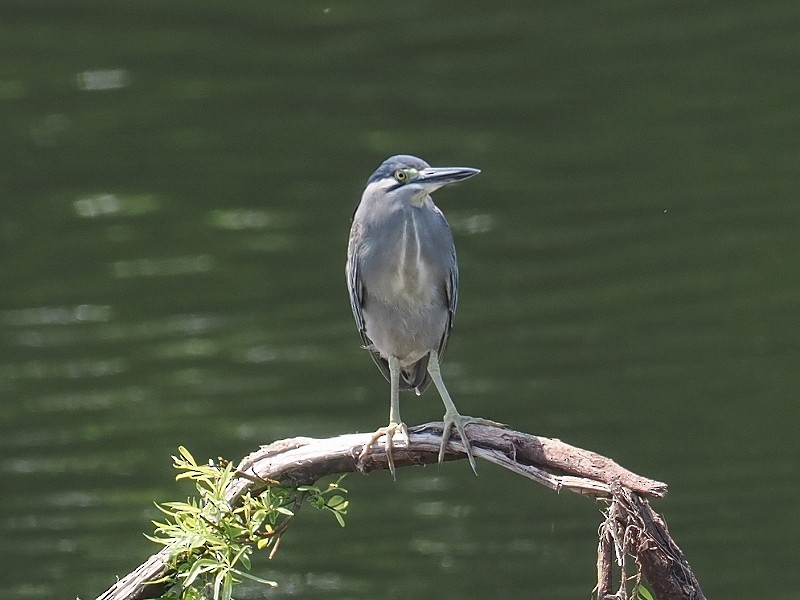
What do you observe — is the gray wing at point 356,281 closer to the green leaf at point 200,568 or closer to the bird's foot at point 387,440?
the bird's foot at point 387,440

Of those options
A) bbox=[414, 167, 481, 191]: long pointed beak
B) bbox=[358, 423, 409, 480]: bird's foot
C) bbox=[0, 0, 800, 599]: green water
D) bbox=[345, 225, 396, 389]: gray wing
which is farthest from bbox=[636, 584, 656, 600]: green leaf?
bbox=[0, 0, 800, 599]: green water

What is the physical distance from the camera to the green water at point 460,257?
6906mm

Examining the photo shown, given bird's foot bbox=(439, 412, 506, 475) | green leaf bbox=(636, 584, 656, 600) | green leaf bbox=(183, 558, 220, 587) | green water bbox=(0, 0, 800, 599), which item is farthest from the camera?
green water bbox=(0, 0, 800, 599)

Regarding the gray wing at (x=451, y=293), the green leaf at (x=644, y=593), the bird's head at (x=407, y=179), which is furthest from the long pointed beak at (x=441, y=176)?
the green leaf at (x=644, y=593)

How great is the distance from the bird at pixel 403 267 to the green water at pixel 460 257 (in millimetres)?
2932

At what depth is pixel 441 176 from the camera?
3.66 metres

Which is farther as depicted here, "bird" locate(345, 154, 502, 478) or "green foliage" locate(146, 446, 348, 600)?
"bird" locate(345, 154, 502, 478)

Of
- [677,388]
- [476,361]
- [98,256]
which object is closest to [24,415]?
[98,256]

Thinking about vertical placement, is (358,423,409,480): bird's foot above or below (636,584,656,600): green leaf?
above

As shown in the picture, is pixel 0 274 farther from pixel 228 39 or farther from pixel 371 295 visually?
pixel 371 295

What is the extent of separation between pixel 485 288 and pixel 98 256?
6.67ft

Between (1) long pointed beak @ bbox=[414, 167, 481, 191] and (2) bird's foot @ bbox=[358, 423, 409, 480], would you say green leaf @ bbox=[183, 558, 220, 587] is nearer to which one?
(2) bird's foot @ bbox=[358, 423, 409, 480]

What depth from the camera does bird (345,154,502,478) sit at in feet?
12.5

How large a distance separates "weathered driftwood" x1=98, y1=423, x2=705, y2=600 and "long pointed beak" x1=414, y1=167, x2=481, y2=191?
24.4 inches
